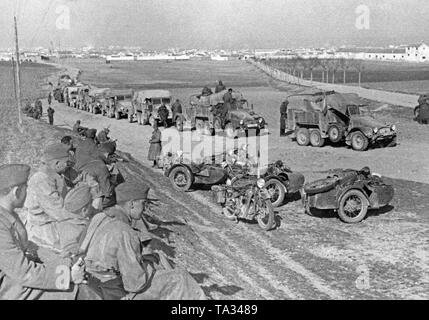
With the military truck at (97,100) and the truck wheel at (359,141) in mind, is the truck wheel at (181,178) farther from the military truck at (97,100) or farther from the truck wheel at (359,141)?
the military truck at (97,100)

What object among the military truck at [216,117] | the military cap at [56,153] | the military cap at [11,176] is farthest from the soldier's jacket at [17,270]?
the military truck at [216,117]

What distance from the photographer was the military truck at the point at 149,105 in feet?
85.1

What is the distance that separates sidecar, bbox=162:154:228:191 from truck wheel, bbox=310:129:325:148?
7681mm

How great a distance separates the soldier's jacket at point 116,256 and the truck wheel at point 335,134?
15792 millimetres

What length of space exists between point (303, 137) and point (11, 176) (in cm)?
1706

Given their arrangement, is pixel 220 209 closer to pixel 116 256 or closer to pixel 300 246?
pixel 300 246

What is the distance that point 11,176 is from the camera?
169 inches

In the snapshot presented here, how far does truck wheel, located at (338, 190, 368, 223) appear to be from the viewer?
35.9 feet

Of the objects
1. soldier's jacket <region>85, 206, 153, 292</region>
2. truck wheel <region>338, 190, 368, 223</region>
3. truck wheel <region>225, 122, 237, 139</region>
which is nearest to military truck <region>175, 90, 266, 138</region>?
truck wheel <region>225, 122, 237, 139</region>

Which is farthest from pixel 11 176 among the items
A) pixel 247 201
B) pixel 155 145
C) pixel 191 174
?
pixel 155 145

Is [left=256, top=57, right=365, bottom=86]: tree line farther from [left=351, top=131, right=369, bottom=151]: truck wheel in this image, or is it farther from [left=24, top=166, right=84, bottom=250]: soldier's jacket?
[left=24, top=166, right=84, bottom=250]: soldier's jacket

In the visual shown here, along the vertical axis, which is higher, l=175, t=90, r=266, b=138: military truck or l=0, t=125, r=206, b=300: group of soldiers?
l=0, t=125, r=206, b=300: group of soldiers

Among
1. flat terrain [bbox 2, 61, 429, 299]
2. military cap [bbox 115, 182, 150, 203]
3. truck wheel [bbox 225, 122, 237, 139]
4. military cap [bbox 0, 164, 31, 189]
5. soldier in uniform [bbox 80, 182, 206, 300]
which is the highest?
military cap [bbox 0, 164, 31, 189]
